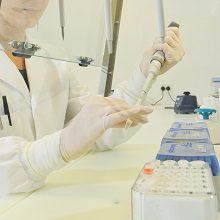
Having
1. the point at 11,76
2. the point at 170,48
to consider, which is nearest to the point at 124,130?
the point at 170,48

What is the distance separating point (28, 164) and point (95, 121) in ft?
0.53

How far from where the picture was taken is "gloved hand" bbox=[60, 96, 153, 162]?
608mm

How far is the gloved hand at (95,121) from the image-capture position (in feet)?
2.00

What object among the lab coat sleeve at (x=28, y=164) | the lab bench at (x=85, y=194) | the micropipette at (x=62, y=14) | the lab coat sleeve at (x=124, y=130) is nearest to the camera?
the lab bench at (x=85, y=194)

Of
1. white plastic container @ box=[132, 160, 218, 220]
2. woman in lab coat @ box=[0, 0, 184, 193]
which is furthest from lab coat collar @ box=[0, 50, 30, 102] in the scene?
white plastic container @ box=[132, 160, 218, 220]

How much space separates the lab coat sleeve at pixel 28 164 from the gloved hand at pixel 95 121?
0.8 inches

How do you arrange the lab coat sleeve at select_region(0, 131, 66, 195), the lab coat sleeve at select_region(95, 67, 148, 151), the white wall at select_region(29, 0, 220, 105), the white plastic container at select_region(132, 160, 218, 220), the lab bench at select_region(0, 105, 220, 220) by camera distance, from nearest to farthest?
the white plastic container at select_region(132, 160, 218, 220), the lab bench at select_region(0, 105, 220, 220), the lab coat sleeve at select_region(0, 131, 66, 195), the lab coat sleeve at select_region(95, 67, 148, 151), the white wall at select_region(29, 0, 220, 105)

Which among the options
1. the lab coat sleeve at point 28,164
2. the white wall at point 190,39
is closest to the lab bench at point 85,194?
the lab coat sleeve at point 28,164

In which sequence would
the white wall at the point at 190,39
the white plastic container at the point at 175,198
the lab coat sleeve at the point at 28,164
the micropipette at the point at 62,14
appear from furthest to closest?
the white wall at the point at 190,39, the micropipette at the point at 62,14, the lab coat sleeve at the point at 28,164, the white plastic container at the point at 175,198

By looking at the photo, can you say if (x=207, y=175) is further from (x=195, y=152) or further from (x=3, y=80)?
(x=3, y=80)

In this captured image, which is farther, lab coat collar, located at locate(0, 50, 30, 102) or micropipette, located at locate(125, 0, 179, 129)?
lab coat collar, located at locate(0, 50, 30, 102)

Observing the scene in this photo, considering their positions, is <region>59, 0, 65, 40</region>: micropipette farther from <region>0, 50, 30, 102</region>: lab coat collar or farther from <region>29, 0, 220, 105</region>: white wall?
<region>29, 0, 220, 105</region>: white wall

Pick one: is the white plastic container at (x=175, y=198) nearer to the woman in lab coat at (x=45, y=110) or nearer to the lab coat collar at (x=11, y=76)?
the woman in lab coat at (x=45, y=110)

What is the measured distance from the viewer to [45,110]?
105cm
